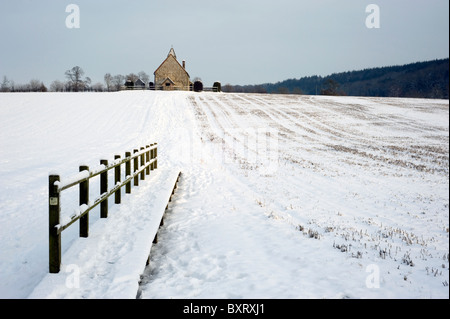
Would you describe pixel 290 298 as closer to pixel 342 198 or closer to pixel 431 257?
pixel 431 257

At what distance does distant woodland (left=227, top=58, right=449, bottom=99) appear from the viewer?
9388 centimetres

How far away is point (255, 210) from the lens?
8.74 m

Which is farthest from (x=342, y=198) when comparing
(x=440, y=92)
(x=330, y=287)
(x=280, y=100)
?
(x=440, y=92)

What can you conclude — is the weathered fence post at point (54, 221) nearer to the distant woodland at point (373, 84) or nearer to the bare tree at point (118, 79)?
the distant woodland at point (373, 84)

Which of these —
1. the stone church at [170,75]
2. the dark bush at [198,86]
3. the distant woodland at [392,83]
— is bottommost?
the dark bush at [198,86]

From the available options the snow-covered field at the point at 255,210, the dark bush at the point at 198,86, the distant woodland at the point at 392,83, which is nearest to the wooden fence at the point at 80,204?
the snow-covered field at the point at 255,210

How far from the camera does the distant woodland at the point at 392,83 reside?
9388 centimetres

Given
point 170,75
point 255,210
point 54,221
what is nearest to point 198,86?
point 170,75

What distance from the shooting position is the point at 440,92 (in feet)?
280

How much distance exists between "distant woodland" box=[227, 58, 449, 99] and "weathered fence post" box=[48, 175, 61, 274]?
9344 cm

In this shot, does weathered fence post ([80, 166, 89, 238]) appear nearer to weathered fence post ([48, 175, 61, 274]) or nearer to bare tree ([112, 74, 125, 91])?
weathered fence post ([48, 175, 61, 274])

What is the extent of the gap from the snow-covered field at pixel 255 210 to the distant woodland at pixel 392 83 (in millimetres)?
76916

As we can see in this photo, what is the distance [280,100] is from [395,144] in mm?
26382

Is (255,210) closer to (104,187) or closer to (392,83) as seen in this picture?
(104,187)
